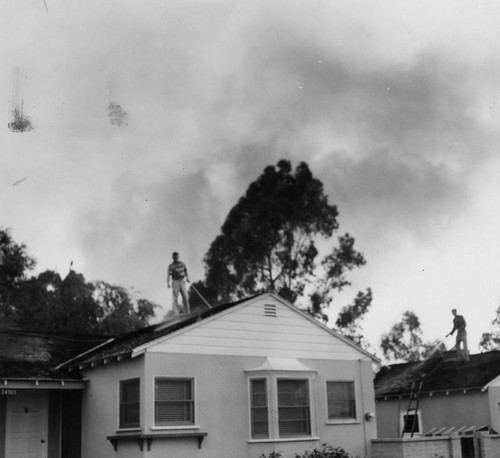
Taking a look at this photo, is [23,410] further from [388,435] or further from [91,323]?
[91,323]

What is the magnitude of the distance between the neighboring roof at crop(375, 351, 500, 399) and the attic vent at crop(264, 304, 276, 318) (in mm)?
10122

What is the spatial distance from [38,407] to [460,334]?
1696cm

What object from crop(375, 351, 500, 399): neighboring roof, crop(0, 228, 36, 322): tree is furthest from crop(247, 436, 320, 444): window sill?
crop(0, 228, 36, 322): tree

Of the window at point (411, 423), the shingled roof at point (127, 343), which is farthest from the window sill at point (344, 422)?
the window at point (411, 423)

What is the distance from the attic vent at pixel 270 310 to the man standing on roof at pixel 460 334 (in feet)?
33.1

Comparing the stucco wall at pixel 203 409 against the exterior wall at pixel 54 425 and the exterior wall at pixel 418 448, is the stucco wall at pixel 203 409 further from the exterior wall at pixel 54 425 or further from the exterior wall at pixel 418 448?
the exterior wall at pixel 54 425

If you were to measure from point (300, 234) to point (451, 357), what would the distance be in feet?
35.2

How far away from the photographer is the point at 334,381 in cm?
2095

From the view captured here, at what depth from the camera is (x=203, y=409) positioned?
18.5 m

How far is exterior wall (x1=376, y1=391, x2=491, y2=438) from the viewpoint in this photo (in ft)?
88.0

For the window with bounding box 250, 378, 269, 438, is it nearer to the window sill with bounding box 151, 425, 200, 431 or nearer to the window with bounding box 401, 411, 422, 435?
the window sill with bounding box 151, 425, 200, 431

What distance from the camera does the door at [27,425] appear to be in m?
19.4

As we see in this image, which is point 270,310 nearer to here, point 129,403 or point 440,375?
point 129,403

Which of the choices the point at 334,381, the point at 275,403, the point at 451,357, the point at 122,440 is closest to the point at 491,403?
the point at 451,357
